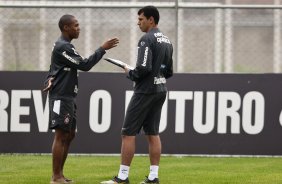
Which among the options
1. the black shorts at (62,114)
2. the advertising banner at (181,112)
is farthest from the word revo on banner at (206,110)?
the black shorts at (62,114)

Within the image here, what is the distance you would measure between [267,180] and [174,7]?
3.98 metres

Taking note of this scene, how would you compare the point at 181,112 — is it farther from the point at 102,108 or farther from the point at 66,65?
the point at 66,65

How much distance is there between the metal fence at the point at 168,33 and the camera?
12.1 metres

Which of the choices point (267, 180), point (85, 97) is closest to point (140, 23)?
point (267, 180)

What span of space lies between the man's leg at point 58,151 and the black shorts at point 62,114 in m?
0.08

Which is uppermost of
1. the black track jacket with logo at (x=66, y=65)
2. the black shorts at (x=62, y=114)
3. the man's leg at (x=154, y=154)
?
the black track jacket with logo at (x=66, y=65)

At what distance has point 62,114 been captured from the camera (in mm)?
8344

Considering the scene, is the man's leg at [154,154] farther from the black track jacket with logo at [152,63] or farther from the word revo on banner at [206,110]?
the word revo on banner at [206,110]

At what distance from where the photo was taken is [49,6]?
1215cm

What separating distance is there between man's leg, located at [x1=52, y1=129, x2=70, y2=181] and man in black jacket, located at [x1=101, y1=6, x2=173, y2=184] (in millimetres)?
484

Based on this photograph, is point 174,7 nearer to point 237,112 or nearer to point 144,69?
point 237,112

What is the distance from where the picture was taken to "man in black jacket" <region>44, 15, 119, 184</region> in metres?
8.34

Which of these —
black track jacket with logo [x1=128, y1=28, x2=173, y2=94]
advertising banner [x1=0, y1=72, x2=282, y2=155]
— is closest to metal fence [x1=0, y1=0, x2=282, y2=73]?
advertising banner [x1=0, y1=72, x2=282, y2=155]

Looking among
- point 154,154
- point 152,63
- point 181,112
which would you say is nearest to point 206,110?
point 181,112
